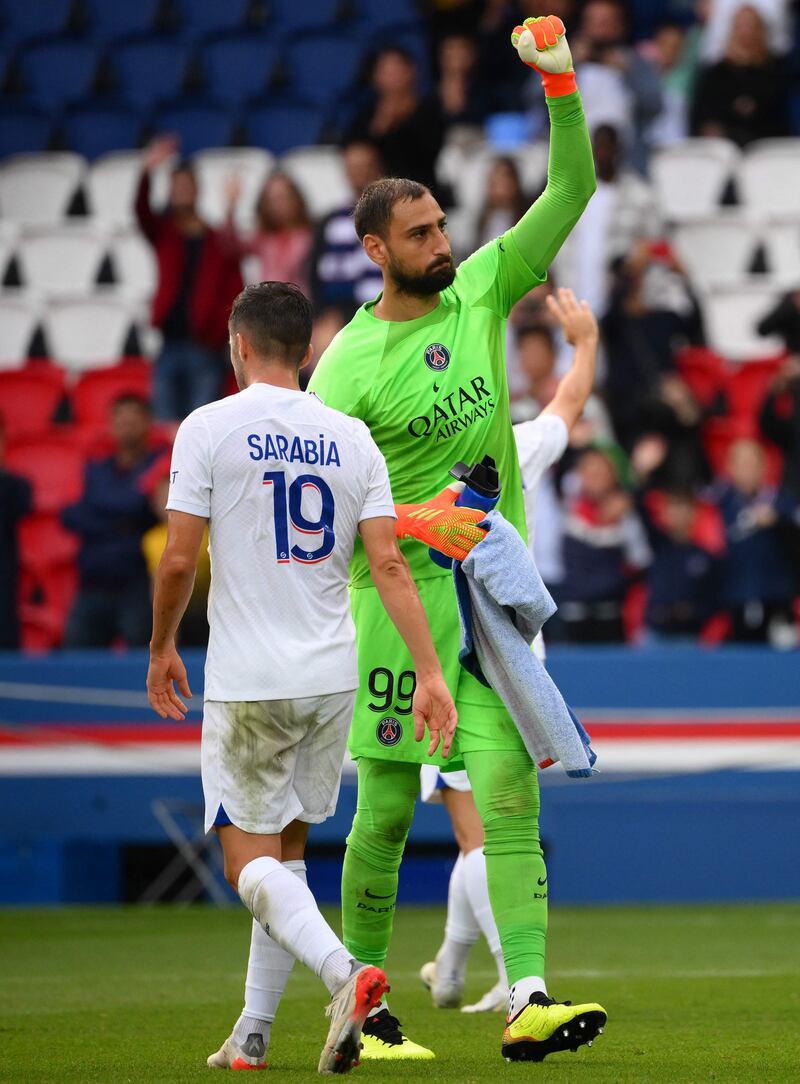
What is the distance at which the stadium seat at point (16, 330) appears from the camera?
17.5m

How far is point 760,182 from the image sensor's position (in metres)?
17.2

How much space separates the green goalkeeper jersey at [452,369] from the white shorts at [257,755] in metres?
0.92

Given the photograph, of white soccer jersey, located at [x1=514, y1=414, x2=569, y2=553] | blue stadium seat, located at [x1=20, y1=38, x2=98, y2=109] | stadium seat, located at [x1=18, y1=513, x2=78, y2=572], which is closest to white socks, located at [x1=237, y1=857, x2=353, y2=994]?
white soccer jersey, located at [x1=514, y1=414, x2=569, y2=553]

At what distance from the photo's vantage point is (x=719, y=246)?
1712 cm

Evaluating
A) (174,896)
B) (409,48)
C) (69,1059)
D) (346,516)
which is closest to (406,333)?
(346,516)

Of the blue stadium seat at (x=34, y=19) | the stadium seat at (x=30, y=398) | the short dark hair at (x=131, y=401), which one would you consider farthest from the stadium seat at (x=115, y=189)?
the short dark hair at (x=131, y=401)

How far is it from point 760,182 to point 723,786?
6764mm

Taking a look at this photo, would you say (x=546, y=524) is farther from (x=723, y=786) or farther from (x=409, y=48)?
(x=409, y=48)

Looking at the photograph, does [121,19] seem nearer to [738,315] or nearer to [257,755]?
[738,315]

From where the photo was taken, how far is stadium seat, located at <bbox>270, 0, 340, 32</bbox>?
63.0 feet

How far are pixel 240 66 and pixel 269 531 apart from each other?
1468 cm

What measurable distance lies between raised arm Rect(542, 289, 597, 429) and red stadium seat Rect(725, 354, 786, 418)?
835cm

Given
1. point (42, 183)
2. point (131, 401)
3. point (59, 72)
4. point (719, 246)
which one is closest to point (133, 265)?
point (42, 183)

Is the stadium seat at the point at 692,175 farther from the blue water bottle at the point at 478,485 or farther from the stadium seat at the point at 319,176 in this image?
the blue water bottle at the point at 478,485
